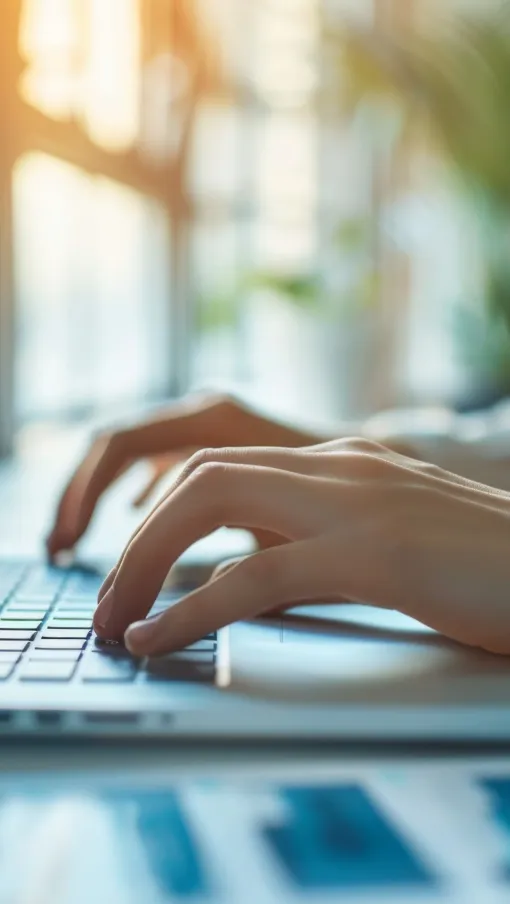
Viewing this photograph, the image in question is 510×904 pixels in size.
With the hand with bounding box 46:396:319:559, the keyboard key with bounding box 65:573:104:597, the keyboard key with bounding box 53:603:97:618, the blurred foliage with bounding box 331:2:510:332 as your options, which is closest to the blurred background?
the blurred foliage with bounding box 331:2:510:332

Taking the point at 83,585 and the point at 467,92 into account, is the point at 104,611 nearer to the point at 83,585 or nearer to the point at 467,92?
the point at 83,585

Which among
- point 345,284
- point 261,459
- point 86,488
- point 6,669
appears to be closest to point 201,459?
point 261,459

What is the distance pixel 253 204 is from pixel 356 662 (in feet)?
9.96

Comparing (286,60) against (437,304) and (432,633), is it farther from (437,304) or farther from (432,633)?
(432,633)

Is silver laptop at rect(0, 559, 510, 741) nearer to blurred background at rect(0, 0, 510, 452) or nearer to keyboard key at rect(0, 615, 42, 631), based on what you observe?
keyboard key at rect(0, 615, 42, 631)

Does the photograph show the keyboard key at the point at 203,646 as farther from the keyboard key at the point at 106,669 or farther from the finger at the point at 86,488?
the finger at the point at 86,488

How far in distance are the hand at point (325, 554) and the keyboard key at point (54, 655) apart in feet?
0.07

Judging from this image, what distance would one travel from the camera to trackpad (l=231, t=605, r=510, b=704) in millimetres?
354

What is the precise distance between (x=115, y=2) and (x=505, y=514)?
223cm

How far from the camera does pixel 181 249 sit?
111 inches

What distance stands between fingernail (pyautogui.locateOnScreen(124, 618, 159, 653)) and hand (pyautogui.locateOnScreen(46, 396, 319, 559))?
0.95ft

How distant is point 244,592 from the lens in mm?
390

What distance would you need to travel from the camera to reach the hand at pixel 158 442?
70 cm

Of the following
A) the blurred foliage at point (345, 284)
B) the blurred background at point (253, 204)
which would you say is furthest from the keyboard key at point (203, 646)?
the blurred foliage at point (345, 284)
